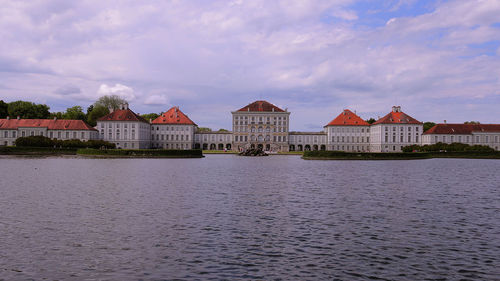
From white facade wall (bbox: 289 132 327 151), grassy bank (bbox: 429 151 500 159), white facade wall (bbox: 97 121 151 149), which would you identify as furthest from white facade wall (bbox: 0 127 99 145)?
grassy bank (bbox: 429 151 500 159)

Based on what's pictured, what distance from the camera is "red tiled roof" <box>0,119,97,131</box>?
4389 inches

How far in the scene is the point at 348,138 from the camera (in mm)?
133750

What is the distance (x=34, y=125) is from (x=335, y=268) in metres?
117

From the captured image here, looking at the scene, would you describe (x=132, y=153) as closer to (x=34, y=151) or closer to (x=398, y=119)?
(x=34, y=151)

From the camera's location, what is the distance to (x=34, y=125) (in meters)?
112

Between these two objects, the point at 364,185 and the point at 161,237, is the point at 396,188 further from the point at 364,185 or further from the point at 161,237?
the point at 161,237

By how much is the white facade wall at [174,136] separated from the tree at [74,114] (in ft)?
89.6

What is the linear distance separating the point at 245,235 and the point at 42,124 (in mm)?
112639

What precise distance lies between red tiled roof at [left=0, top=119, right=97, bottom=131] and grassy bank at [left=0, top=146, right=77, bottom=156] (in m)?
29.5

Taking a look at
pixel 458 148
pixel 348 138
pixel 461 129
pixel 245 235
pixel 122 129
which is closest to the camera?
pixel 245 235

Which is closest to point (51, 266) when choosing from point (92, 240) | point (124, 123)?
point (92, 240)

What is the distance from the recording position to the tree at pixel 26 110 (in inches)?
4796

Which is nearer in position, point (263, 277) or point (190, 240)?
point (263, 277)

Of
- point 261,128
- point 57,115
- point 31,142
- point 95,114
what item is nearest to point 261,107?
point 261,128
